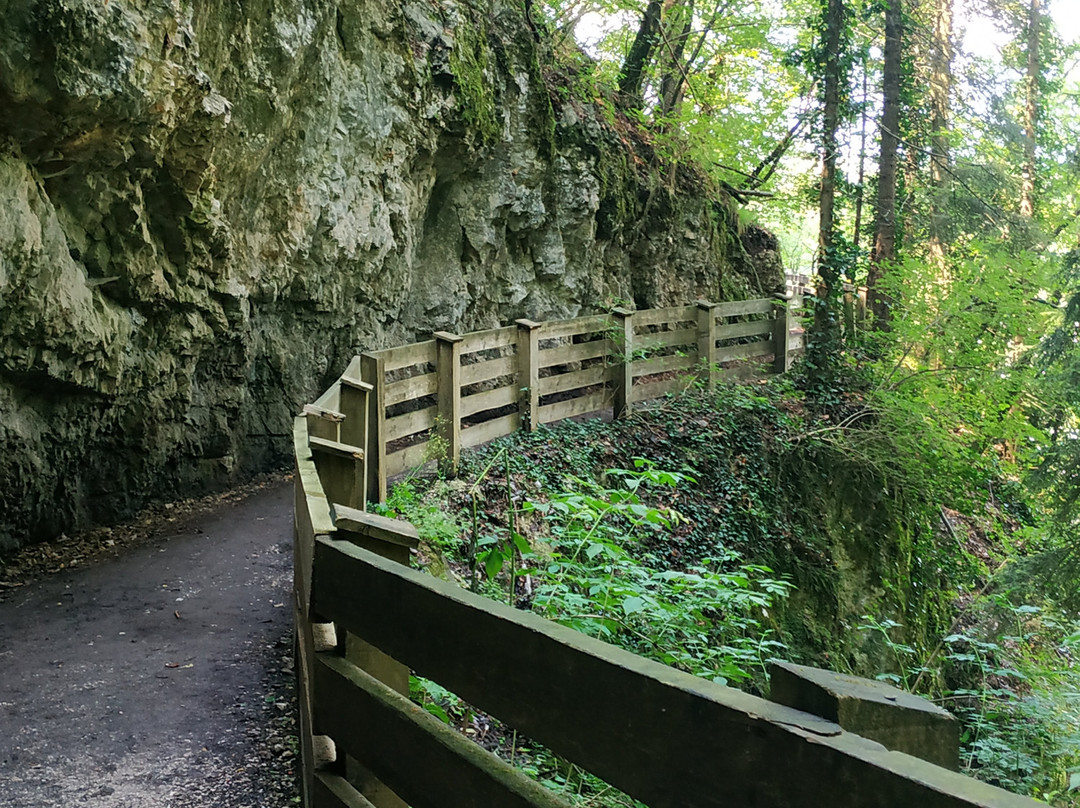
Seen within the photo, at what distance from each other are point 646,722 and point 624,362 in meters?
10.7

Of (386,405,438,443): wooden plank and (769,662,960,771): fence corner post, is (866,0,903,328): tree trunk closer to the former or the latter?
(386,405,438,443): wooden plank

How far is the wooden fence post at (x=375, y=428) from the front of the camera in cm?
701

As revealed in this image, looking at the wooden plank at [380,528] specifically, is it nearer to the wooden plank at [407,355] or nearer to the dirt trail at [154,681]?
the dirt trail at [154,681]

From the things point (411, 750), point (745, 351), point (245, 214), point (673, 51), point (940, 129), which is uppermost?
point (673, 51)

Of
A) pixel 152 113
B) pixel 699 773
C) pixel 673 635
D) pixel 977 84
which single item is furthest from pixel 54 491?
pixel 977 84

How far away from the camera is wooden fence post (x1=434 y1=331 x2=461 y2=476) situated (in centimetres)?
868

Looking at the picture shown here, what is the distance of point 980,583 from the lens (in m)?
14.0

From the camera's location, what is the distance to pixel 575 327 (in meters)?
11.3

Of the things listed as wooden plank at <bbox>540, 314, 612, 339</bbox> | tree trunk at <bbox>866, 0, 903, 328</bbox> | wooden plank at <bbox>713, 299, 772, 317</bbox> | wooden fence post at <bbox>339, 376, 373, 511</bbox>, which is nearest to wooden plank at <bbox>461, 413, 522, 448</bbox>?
wooden plank at <bbox>540, 314, 612, 339</bbox>

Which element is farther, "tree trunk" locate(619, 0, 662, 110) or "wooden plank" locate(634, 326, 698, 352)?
"tree trunk" locate(619, 0, 662, 110)

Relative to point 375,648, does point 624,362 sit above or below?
below

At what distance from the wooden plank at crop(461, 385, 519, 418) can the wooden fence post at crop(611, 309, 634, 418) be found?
2282 millimetres

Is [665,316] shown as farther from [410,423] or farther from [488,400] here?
[410,423]

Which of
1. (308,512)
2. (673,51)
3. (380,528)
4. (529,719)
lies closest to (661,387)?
(673,51)
